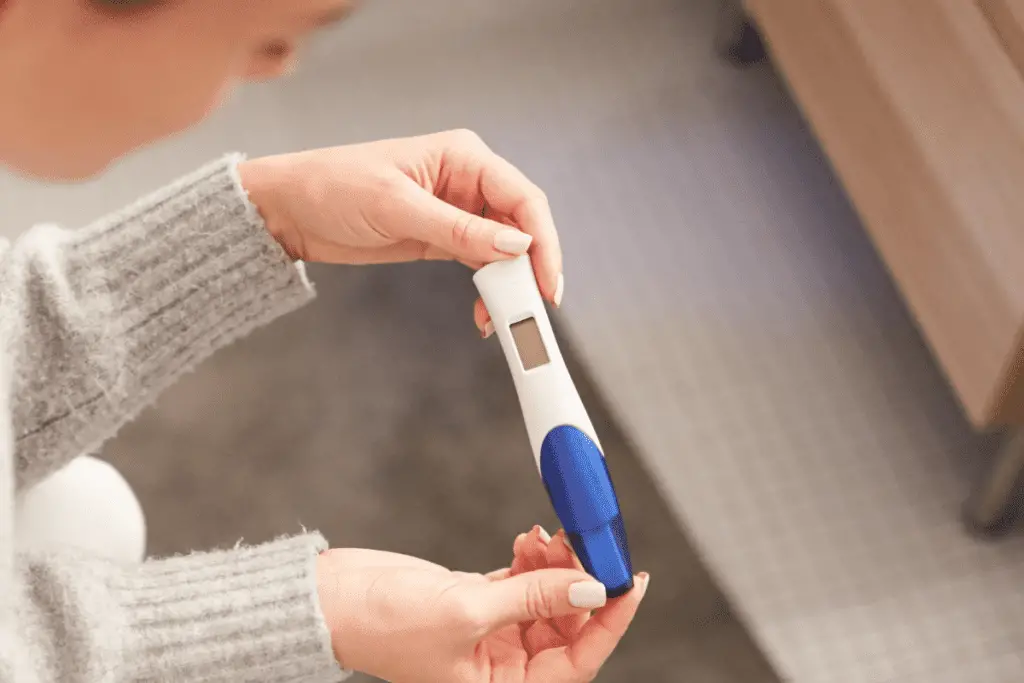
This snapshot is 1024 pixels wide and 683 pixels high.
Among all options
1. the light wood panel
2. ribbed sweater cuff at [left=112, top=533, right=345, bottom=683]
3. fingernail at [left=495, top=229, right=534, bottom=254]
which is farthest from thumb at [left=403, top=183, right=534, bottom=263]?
the light wood panel

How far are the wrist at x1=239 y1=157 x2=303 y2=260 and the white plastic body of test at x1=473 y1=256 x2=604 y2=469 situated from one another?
150 millimetres

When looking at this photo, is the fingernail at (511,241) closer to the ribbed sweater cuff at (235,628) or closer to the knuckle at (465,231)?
the knuckle at (465,231)

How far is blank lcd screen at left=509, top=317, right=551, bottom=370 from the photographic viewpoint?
642 mm

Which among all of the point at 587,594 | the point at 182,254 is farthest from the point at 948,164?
the point at 182,254

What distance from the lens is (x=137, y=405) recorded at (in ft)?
2.33

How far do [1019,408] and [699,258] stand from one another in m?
0.45

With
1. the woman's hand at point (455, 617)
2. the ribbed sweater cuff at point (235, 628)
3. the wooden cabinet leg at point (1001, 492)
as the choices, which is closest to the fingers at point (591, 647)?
the woman's hand at point (455, 617)

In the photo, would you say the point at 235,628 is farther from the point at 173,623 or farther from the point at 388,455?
the point at 388,455

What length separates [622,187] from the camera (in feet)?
4.06

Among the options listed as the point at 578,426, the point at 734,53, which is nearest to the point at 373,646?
the point at 578,426

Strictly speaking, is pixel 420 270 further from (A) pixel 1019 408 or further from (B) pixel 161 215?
(A) pixel 1019 408

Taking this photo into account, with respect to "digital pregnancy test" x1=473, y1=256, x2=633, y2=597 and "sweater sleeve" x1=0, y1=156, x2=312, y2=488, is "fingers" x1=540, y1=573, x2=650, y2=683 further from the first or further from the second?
"sweater sleeve" x1=0, y1=156, x2=312, y2=488

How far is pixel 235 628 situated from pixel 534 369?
245 mm

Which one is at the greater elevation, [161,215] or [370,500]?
[161,215]
